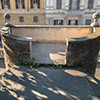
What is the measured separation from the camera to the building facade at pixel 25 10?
20.0m

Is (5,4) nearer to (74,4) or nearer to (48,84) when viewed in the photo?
(74,4)

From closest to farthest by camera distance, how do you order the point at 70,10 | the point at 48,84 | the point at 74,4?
the point at 48,84, the point at 74,4, the point at 70,10

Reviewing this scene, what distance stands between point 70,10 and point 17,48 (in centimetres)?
1550

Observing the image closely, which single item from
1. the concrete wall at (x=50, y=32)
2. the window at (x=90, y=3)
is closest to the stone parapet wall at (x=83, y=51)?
the concrete wall at (x=50, y=32)

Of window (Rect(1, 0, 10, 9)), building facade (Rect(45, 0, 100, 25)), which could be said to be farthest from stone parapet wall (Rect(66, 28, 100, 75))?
window (Rect(1, 0, 10, 9))

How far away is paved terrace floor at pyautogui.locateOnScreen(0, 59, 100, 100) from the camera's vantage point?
170 inches

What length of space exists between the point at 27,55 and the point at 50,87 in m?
1.97

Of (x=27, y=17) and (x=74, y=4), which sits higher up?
(x=74, y=4)

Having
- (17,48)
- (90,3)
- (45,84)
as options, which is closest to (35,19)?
(90,3)

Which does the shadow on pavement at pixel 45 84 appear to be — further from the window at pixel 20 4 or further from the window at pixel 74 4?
the window at pixel 20 4

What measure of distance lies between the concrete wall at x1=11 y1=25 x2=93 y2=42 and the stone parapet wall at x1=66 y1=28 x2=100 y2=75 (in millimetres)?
2367

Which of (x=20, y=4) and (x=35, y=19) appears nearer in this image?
(x=20, y=4)

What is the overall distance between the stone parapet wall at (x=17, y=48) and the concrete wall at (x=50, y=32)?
233cm

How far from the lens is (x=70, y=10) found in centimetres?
1955
